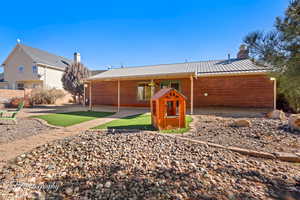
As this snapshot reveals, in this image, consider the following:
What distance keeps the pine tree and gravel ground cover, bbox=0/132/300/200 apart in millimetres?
1714

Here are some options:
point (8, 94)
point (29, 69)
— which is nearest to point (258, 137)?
point (8, 94)

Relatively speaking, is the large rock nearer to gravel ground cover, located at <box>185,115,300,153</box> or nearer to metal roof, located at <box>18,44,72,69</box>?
gravel ground cover, located at <box>185,115,300,153</box>

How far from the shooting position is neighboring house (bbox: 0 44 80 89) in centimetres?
1930

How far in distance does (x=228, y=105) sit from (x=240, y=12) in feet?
20.1

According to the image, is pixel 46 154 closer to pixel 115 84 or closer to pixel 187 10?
pixel 187 10

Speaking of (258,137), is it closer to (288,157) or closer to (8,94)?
(288,157)

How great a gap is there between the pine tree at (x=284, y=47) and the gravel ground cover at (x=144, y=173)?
1.71 meters

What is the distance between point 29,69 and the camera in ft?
63.8

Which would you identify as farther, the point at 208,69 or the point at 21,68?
the point at 21,68

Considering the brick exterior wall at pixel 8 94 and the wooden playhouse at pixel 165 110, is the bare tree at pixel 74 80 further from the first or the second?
the wooden playhouse at pixel 165 110

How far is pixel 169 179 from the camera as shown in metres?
2.46

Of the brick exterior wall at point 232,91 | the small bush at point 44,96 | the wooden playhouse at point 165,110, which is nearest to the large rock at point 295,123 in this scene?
the wooden playhouse at point 165,110

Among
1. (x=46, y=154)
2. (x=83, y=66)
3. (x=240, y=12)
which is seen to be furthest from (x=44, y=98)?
(x=240, y=12)

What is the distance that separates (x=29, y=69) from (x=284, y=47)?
2556 cm
